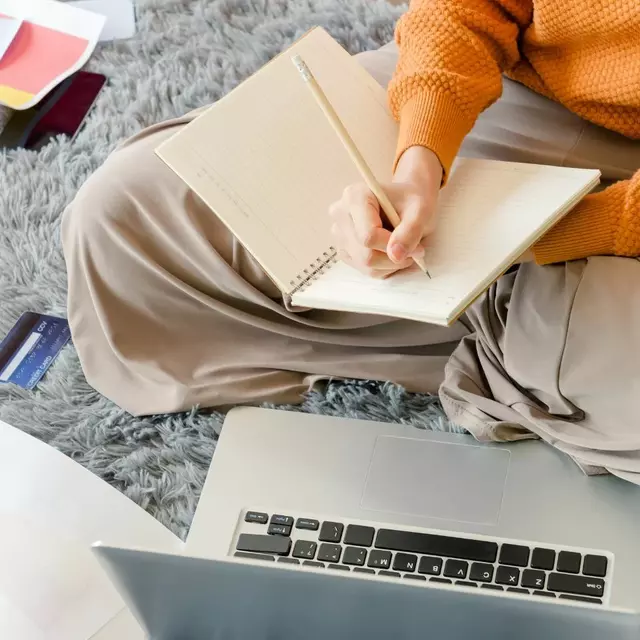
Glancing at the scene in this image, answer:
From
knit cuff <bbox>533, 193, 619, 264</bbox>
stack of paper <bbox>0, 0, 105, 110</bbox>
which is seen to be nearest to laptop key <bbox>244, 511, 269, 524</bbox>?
knit cuff <bbox>533, 193, 619, 264</bbox>

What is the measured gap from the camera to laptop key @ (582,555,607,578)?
684 mm

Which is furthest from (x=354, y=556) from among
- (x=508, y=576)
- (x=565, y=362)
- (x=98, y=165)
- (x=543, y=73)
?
(x=98, y=165)

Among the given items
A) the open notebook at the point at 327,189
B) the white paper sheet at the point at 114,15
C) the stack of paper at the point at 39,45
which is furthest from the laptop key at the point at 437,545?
the white paper sheet at the point at 114,15

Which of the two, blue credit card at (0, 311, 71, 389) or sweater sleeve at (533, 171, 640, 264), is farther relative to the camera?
blue credit card at (0, 311, 71, 389)

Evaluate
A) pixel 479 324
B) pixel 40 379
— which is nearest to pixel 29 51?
pixel 40 379

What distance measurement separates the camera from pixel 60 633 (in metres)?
0.68

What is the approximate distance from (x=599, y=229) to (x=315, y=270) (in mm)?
232

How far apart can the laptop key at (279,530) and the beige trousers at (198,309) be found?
A: 0.58 ft

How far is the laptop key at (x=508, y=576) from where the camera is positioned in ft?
2.25

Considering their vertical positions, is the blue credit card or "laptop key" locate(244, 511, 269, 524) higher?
"laptop key" locate(244, 511, 269, 524)

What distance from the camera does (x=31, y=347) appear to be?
1.03 meters

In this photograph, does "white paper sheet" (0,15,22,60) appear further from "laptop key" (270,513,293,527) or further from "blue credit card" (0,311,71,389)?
"laptop key" (270,513,293,527)

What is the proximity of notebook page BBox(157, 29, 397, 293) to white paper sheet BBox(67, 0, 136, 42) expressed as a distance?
737mm

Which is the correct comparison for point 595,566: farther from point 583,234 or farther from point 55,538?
point 55,538
